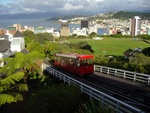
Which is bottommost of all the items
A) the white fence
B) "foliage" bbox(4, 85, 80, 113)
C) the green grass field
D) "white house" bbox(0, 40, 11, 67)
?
the green grass field

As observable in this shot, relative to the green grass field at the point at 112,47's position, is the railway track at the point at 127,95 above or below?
above

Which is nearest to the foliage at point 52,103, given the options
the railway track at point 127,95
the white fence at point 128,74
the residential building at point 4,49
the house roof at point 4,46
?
the railway track at point 127,95

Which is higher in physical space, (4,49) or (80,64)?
(80,64)

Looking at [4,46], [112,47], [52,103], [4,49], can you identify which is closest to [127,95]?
[52,103]

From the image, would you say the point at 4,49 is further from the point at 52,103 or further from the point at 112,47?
the point at 112,47

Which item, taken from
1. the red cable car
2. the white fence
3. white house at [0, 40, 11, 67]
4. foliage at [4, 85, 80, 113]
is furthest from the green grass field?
foliage at [4, 85, 80, 113]

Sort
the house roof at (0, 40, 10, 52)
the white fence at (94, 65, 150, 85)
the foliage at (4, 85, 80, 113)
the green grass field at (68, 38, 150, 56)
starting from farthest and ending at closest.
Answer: the green grass field at (68, 38, 150, 56) → the house roof at (0, 40, 10, 52) → the white fence at (94, 65, 150, 85) → the foliage at (4, 85, 80, 113)

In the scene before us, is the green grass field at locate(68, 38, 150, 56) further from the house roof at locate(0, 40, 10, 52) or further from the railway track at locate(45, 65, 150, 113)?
the railway track at locate(45, 65, 150, 113)

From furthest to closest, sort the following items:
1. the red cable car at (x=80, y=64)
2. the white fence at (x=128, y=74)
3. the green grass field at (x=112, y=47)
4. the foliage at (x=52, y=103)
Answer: the green grass field at (x=112, y=47) < the red cable car at (x=80, y=64) < the white fence at (x=128, y=74) < the foliage at (x=52, y=103)

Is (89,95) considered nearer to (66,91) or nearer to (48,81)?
(66,91)

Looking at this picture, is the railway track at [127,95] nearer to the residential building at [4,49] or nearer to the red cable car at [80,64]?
the red cable car at [80,64]

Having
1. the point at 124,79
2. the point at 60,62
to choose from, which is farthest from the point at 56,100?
the point at 60,62

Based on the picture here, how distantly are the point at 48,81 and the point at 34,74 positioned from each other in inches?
222

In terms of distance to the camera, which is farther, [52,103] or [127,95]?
[127,95]
